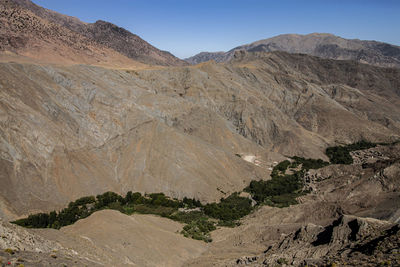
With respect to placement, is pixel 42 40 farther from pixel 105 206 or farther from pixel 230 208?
pixel 230 208

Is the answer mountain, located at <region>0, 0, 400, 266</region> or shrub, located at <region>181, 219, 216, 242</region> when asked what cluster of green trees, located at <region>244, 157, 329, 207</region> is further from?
shrub, located at <region>181, 219, 216, 242</region>

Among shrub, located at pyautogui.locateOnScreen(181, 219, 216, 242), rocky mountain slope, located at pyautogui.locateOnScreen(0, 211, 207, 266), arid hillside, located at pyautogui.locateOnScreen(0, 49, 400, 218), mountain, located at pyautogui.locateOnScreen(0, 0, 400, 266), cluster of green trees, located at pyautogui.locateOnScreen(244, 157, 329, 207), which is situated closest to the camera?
rocky mountain slope, located at pyautogui.locateOnScreen(0, 211, 207, 266)

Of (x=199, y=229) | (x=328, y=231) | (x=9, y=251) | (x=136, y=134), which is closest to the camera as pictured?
(x=9, y=251)

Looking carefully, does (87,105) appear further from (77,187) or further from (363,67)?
(363,67)

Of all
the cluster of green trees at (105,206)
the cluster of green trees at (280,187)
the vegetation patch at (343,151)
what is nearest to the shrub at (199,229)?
the cluster of green trees at (105,206)

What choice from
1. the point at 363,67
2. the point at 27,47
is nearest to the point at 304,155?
the point at 27,47

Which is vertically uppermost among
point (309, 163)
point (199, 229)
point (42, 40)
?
point (42, 40)

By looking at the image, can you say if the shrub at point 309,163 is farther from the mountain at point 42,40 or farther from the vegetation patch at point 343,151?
the mountain at point 42,40

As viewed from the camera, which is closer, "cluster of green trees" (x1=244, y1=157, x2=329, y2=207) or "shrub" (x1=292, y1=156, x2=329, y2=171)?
"cluster of green trees" (x1=244, y1=157, x2=329, y2=207)

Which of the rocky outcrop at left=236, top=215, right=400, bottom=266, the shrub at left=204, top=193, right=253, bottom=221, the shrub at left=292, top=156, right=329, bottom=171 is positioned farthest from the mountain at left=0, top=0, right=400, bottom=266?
the shrub at left=292, top=156, right=329, bottom=171

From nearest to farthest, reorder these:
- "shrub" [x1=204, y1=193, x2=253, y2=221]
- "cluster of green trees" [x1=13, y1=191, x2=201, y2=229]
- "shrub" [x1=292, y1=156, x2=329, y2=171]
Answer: "cluster of green trees" [x1=13, y1=191, x2=201, y2=229] < "shrub" [x1=204, y1=193, x2=253, y2=221] < "shrub" [x1=292, y1=156, x2=329, y2=171]

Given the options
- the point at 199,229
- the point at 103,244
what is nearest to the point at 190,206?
the point at 199,229
